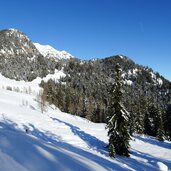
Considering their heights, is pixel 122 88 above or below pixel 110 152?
above

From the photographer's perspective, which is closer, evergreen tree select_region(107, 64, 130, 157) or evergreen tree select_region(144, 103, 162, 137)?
evergreen tree select_region(107, 64, 130, 157)

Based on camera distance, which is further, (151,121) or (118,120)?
(151,121)

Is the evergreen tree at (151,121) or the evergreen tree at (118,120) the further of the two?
the evergreen tree at (151,121)

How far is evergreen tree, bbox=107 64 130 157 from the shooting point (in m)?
40.6

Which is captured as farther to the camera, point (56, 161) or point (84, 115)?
point (84, 115)

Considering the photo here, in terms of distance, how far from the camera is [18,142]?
8.88 metres

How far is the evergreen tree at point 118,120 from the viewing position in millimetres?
40562

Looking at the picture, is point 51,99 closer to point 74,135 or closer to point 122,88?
point 74,135

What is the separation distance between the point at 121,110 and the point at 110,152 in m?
5.82

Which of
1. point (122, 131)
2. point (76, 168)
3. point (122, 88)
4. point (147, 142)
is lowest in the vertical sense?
point (147, 142)

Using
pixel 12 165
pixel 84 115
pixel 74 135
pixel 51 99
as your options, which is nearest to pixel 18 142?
pixel 12 165

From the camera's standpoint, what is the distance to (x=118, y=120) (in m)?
41.1

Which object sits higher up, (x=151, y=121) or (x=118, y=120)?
(x=118, y=120)

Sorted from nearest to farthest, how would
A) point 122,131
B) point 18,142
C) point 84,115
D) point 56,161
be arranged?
point 56,161, point 18,142, point 122,131, point 84,115
